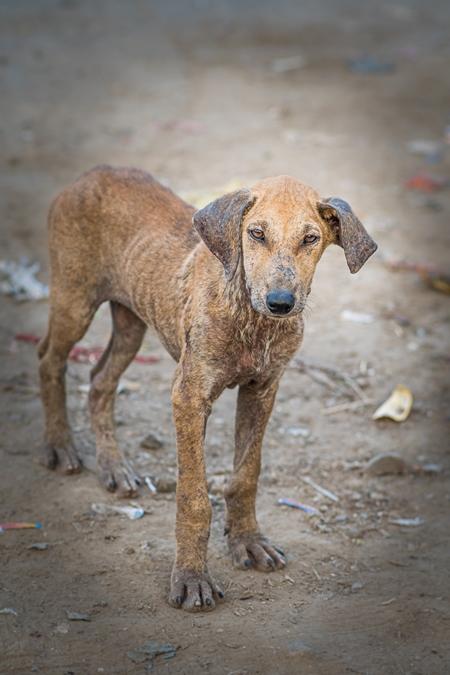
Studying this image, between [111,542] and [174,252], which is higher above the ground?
[174,252]

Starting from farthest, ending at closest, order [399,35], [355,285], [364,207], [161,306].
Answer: [399,35]
[364,207]
[355,285]
[161,306]

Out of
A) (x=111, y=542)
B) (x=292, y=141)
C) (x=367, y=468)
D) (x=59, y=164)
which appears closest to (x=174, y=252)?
(x=111, y=542)

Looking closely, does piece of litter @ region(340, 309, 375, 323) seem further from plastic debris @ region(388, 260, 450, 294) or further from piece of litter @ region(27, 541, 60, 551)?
piece of litter @ region(27, 541, 60, 551)

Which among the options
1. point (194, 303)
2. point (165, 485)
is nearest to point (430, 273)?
point (165, 485)

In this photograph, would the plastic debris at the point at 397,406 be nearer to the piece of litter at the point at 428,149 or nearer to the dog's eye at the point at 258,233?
the dog's eye at the point at 258,233

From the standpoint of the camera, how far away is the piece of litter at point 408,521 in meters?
5.11

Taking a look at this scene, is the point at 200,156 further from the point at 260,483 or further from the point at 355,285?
the point at 260,483

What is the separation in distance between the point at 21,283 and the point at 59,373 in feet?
7.24

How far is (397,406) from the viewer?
618 centimetres

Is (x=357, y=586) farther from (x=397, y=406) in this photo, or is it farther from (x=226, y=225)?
(x=226, y=225)

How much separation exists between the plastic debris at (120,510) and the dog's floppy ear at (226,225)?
5.73ft

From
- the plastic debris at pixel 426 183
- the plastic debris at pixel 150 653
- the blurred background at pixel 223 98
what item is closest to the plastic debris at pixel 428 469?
the plastic debris at pixel 150 653

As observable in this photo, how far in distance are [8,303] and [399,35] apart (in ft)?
34.3

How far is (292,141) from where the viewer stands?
10773mm
